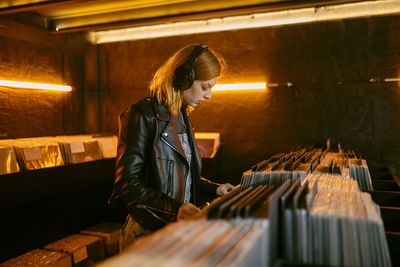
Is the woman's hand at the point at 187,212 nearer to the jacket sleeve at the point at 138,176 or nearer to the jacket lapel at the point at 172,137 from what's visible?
the jacket sleeve at the point at 138,176

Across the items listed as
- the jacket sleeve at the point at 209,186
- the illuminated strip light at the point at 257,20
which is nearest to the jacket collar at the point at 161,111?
the jacket sleeve at the point at 209,186

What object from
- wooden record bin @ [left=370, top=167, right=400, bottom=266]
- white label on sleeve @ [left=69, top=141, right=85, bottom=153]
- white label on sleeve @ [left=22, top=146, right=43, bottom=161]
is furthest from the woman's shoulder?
white label on sleeve @ [left=69, top=141, right=85, bottom=153]

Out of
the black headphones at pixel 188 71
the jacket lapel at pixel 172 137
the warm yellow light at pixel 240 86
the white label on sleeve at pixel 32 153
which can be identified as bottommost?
the white label on sleeve at pixel 32 153

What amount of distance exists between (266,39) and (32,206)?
11.4 ft

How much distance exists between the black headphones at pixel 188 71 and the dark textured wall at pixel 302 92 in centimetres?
227

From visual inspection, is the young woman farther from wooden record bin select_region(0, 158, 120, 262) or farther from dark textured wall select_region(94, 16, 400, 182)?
dark textured wall select_region(94, 16, 400, 182)

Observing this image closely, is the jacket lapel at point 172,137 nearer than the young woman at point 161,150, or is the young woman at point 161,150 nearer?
the young woman at point 161,150

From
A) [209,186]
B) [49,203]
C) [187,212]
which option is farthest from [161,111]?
[49,203]

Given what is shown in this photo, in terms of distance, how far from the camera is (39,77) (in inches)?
177

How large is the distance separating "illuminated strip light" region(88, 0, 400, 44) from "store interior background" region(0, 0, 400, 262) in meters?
0.11

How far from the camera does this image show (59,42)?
189 inches

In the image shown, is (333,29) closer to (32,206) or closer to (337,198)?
(337,198)

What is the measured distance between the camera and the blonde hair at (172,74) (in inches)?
74.8

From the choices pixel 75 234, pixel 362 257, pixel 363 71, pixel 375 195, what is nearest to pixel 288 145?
pixel 363 71
